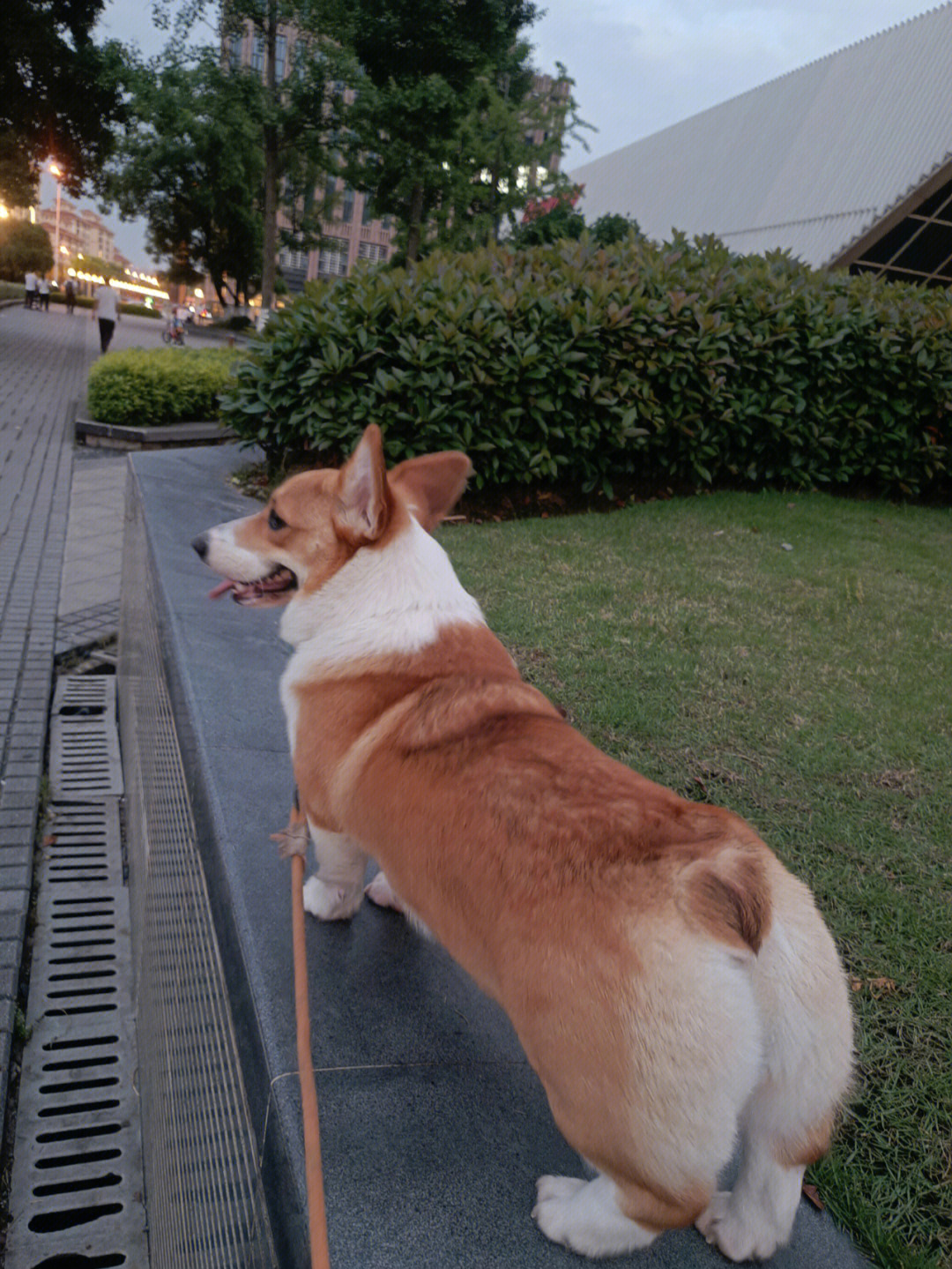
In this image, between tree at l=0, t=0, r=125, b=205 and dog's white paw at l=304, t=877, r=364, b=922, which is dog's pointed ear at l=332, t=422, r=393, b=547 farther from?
tree at l=0, t=0, r=125, b=205

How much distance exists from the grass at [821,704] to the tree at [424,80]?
18957 millimetres

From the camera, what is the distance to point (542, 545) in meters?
6.70

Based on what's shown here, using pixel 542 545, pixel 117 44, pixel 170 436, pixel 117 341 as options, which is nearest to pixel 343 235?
pixel 117 341

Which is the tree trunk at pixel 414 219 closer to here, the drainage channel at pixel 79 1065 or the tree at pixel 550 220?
the tree at pixel 550 220

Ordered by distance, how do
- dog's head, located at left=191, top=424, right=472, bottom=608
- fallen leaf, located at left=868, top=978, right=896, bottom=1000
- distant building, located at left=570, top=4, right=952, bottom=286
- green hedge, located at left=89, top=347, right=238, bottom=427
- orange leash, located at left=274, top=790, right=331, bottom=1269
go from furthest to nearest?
distant building, located at left=570, top=4, right=952, bottom=286 < green hedge, located at left=89, top=347, right=238, bottom=427 < fallen leaf, located at left=868, top=978, right=896, bottom=1000 < dog's head, located at left=191, top=424, right=472, bottom=608 < orange leash, located at left=274, top=790, right=331, bottom=1269

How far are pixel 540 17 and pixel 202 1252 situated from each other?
29.4 metres

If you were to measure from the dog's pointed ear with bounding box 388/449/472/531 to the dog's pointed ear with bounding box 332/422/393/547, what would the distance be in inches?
15.3

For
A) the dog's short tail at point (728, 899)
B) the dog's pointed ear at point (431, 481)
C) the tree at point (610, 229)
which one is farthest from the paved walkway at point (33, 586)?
the tree at point (610, 229)

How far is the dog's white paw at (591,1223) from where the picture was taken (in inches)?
59.0

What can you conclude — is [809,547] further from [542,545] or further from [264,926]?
[264,926]

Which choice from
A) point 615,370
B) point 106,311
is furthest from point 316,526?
point 106,311

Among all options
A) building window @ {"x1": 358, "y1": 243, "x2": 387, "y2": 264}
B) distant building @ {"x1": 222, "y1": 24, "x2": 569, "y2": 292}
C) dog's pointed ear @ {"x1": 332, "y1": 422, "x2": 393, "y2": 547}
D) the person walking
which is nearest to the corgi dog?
dog's pointed ear @ {"x1": 332, "y1": 422, "x2": 393, "y2": 547}

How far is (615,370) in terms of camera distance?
7.61m

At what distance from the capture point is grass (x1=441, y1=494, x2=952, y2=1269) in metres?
2.11
